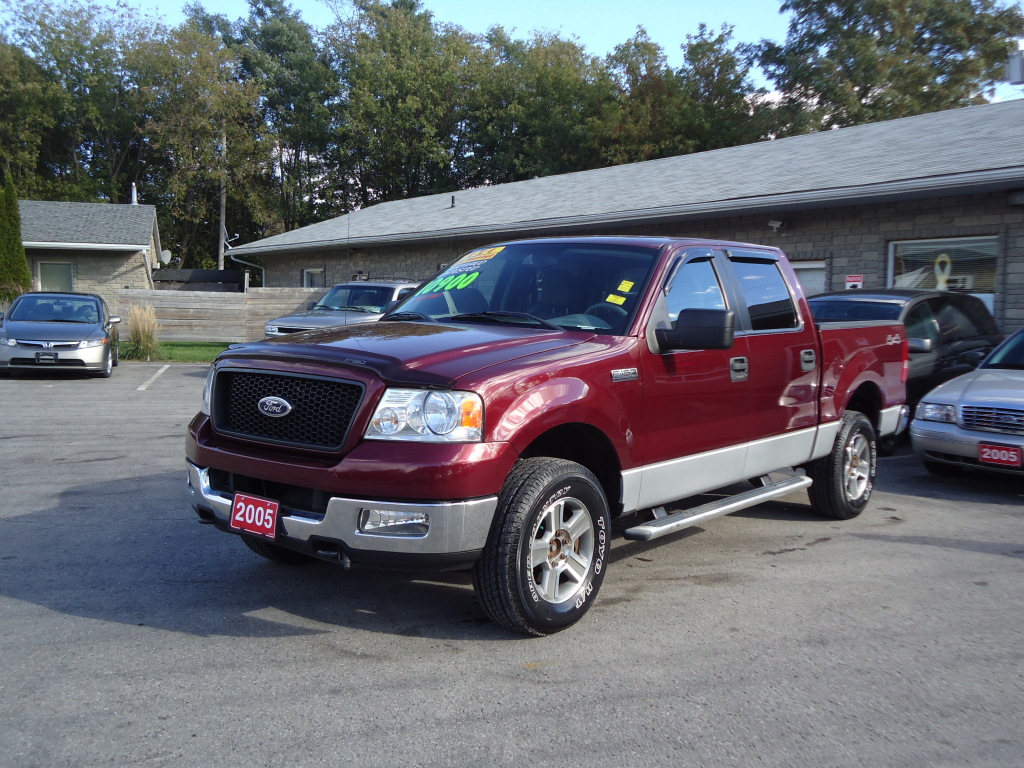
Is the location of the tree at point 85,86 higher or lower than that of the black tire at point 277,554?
higher

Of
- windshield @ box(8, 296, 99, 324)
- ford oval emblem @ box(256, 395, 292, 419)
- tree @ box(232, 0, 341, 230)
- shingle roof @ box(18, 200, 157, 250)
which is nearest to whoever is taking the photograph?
ford oval emblem @ box(256, 395, 292, 419)

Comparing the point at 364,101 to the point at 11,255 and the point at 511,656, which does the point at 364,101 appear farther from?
the point at 511,656

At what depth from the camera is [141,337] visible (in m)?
20.5

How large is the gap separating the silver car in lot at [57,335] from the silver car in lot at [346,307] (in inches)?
121

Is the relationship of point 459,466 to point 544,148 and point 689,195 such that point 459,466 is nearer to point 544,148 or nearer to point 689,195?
point 689,195

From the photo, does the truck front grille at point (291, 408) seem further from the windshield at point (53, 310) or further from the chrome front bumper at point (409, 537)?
the windshield at point (53, 310)

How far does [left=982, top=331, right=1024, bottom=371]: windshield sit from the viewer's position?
8633 millimetres

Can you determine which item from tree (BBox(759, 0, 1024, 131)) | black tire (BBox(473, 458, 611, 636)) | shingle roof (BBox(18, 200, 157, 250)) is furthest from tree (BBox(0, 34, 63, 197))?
black tire (BBox(473, 458, 611, 636))

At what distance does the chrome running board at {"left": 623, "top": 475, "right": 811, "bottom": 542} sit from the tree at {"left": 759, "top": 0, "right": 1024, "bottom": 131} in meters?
32.7

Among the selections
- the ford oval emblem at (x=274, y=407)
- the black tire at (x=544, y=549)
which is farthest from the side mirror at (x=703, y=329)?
the ford oval emblem at (x=274, y=407)

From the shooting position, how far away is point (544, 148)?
146ft

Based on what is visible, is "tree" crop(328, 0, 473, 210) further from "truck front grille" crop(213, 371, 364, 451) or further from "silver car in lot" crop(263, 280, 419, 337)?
"truck front grille" crop(213, 371, 364, 451)

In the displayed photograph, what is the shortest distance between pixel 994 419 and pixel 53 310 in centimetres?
1575

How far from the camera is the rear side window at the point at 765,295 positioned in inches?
227
